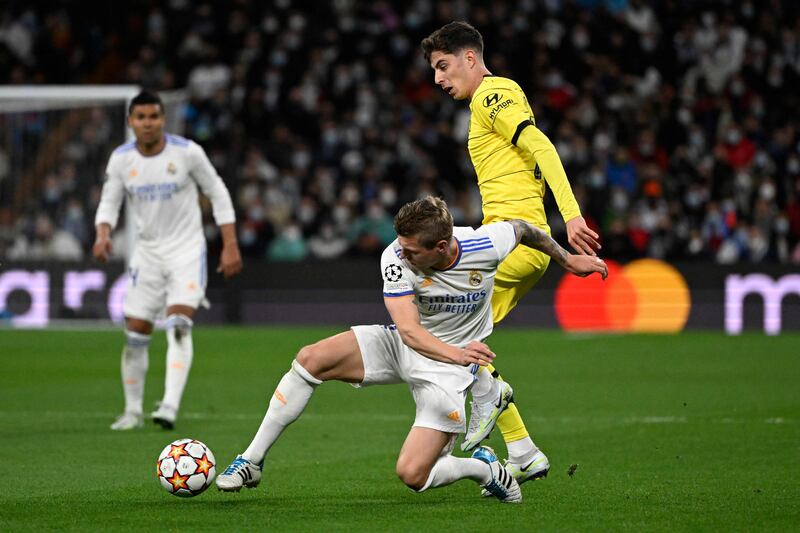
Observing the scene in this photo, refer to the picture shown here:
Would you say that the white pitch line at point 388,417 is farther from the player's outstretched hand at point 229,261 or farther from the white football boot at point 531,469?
the white football boot at point 531,469

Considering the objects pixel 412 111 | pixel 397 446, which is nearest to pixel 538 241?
pixel 397 446

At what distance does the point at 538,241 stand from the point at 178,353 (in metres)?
3.54

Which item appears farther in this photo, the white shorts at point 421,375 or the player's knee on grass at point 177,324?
the player's knee on grass at point 177,324

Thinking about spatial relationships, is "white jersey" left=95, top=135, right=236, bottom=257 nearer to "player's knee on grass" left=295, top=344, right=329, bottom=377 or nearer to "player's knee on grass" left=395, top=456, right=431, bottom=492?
"player's knee on grass" left=295, top=344, right=329, bottom=377

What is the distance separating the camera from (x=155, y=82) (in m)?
22.2

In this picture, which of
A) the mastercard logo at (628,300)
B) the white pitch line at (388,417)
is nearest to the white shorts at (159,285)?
the white pitch line at (388,417)

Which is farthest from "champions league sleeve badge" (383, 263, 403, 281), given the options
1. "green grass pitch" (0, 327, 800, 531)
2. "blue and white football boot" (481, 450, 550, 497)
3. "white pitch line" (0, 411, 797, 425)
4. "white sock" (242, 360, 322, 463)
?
"white pitch line" (0, 411, 797, 425)

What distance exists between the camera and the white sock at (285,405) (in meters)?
6.22

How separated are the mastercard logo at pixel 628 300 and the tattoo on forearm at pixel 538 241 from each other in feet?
40.0

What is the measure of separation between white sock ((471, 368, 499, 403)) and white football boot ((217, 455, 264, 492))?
3.48ft

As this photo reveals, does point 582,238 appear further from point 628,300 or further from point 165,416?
point 628,300

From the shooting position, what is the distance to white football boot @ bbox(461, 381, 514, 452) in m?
6.38

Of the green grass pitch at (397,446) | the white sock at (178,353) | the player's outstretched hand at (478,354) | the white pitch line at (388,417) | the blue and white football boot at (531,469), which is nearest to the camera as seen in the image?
the player's outstretched hand at (478,354)

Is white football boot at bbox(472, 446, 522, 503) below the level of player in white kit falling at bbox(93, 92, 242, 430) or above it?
below
